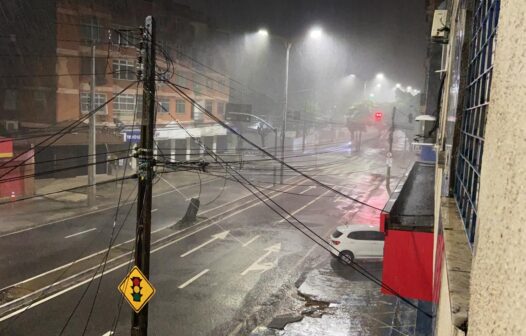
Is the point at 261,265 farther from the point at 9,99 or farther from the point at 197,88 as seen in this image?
the point at 197,88

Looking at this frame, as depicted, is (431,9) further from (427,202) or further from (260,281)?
(260,281)

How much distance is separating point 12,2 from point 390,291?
31.6 meters

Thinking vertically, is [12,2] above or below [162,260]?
above

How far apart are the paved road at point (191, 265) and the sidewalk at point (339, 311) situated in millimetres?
950

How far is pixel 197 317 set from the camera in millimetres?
12102

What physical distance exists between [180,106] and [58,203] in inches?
684

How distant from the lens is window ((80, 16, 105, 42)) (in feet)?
105

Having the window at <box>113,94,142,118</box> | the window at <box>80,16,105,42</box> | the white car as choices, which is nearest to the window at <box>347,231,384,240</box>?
the white car

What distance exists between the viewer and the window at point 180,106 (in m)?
39.5

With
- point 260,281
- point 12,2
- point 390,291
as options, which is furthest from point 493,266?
point 12,2

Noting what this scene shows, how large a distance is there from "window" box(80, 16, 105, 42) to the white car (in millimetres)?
24470

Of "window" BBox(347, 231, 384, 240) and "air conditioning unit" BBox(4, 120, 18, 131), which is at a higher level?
"air conditioning unit" BBox(4, 120, 18, 131)

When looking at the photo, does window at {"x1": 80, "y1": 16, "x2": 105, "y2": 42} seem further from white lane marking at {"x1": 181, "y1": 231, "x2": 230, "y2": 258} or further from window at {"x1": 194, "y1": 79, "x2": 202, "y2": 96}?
white lane marking at {"x1": 181, "y1": 231, "x2": 230, "y2": 258}

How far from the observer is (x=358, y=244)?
1731 centimetres
